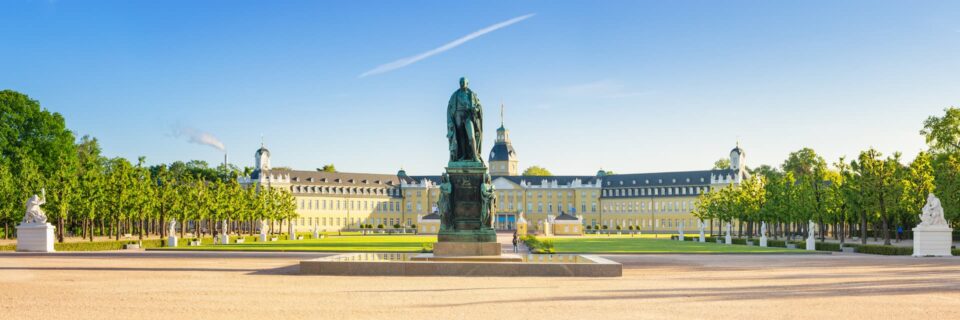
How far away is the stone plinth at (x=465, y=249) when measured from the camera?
3023 cm

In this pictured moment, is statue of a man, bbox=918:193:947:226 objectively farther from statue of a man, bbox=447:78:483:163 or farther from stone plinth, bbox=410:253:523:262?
statue of a man, bbox=447:78:483:163

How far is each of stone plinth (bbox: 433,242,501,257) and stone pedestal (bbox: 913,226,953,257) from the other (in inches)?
1230

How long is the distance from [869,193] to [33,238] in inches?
2115

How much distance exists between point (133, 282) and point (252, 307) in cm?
858

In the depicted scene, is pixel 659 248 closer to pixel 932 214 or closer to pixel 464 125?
pixel 932 214

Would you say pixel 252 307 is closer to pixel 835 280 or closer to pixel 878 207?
pixel 835 280

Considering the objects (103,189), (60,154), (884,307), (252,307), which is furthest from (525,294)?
(60,154)

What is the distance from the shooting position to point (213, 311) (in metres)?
18.1

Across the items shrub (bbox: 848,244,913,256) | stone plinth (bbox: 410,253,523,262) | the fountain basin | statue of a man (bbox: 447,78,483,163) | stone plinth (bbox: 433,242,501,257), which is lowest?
shrub (bbox: 848,244,913,256)

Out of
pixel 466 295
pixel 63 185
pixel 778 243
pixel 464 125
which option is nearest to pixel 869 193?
pixel 778 243

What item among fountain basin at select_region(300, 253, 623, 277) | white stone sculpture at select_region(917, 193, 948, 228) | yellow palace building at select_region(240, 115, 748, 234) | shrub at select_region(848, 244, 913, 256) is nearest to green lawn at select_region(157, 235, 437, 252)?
fountain basin at select_region(300, 253, 623, 277)

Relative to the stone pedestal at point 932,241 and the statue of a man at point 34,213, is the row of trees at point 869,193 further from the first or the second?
the statue of a man at point 34,213

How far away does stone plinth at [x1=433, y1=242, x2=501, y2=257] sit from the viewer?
30234mm

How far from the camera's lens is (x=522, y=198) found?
198750mm
